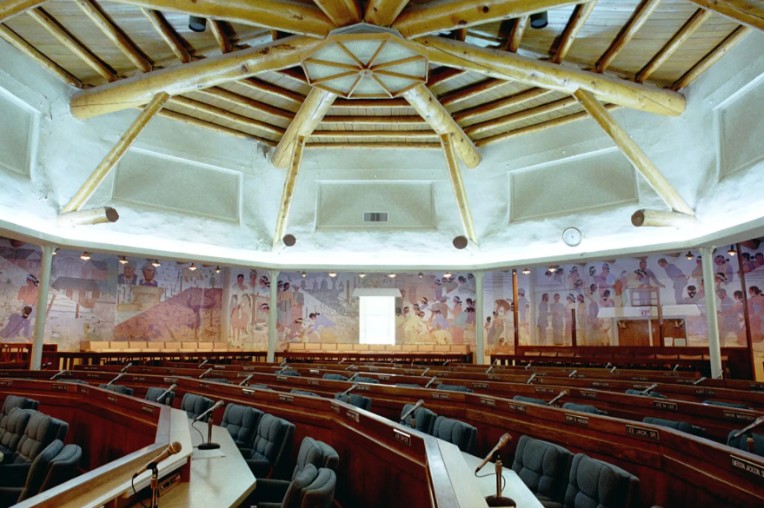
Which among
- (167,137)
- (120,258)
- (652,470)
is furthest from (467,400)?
(120,258)

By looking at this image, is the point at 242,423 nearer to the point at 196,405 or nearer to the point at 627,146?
the point at 196,405

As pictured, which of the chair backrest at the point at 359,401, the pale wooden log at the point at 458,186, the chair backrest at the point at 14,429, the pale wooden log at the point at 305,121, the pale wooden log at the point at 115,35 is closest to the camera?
the chair backrest at the point at 14,429

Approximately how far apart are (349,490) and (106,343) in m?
11.7

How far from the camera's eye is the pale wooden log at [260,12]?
24.1 feet

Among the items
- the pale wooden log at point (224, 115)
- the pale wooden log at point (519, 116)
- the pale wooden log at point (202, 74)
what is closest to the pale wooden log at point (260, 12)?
the pale wooden log at point (202, 74)

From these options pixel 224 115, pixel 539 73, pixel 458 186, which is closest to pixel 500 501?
pixel 539 73

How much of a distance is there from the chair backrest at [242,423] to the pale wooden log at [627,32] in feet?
26.8

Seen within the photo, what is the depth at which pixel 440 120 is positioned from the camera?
470 inches

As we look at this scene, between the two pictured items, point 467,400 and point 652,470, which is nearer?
point 652,470

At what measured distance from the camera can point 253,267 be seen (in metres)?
14.8

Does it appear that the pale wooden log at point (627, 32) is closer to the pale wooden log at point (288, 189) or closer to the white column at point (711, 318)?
the white column at point (711, 318)

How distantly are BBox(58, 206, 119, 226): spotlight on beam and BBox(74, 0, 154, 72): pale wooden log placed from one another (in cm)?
300

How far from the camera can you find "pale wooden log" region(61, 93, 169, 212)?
10.7 meters

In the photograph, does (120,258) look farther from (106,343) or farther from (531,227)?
(531,227)
